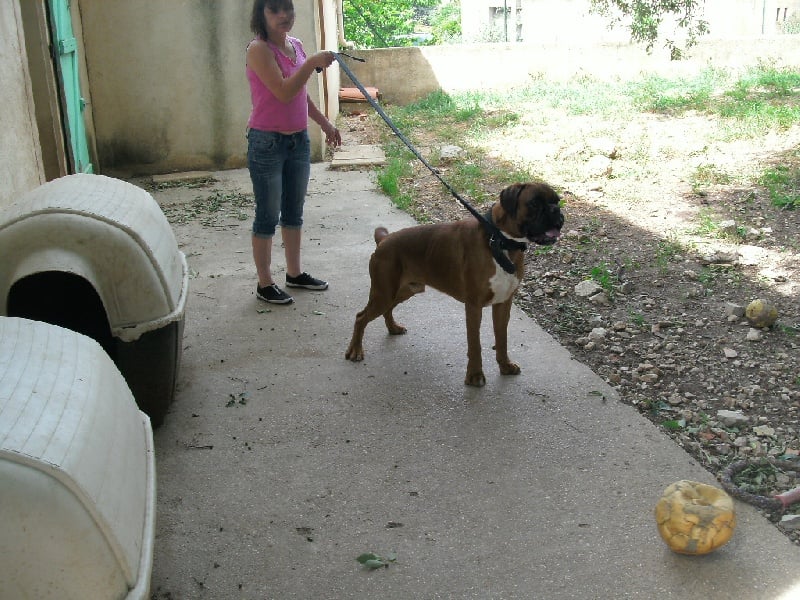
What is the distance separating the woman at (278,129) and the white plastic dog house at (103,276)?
4.41ft

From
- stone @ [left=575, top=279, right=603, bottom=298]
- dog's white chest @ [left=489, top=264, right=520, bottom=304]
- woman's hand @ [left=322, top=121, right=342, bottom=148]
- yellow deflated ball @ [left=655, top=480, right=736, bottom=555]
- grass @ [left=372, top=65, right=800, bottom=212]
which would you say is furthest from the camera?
grass @ [left=372, top=65, right=800, bottom=212]

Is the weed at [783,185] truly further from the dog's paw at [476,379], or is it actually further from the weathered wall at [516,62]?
the weathered wall at [516,62]

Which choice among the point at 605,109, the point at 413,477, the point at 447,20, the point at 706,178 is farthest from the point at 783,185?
the point at 447,20

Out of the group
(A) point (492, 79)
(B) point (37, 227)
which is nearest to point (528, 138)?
(A) point (492, 79)

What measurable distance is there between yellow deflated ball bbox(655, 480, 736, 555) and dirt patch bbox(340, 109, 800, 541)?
0.36m

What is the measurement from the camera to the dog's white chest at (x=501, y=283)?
4316 millimetres

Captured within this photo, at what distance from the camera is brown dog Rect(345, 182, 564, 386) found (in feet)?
13.8

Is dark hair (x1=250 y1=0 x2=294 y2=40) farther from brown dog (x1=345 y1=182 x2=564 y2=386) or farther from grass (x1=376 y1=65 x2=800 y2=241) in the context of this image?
grass (x1=376 y1=65 x2=800 y2=241)

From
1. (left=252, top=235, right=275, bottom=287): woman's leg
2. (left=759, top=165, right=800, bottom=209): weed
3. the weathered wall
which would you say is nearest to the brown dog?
(left=252, top=235, right=275, bottom=287): woman's leg

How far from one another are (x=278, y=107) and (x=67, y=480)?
3.64m

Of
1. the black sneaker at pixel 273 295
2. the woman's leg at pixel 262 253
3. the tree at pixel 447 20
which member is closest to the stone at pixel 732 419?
the black sneaker at pixel 273 295

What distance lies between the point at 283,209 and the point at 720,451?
335cm

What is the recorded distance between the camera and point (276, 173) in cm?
539

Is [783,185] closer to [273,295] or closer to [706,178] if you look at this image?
[706,178]
